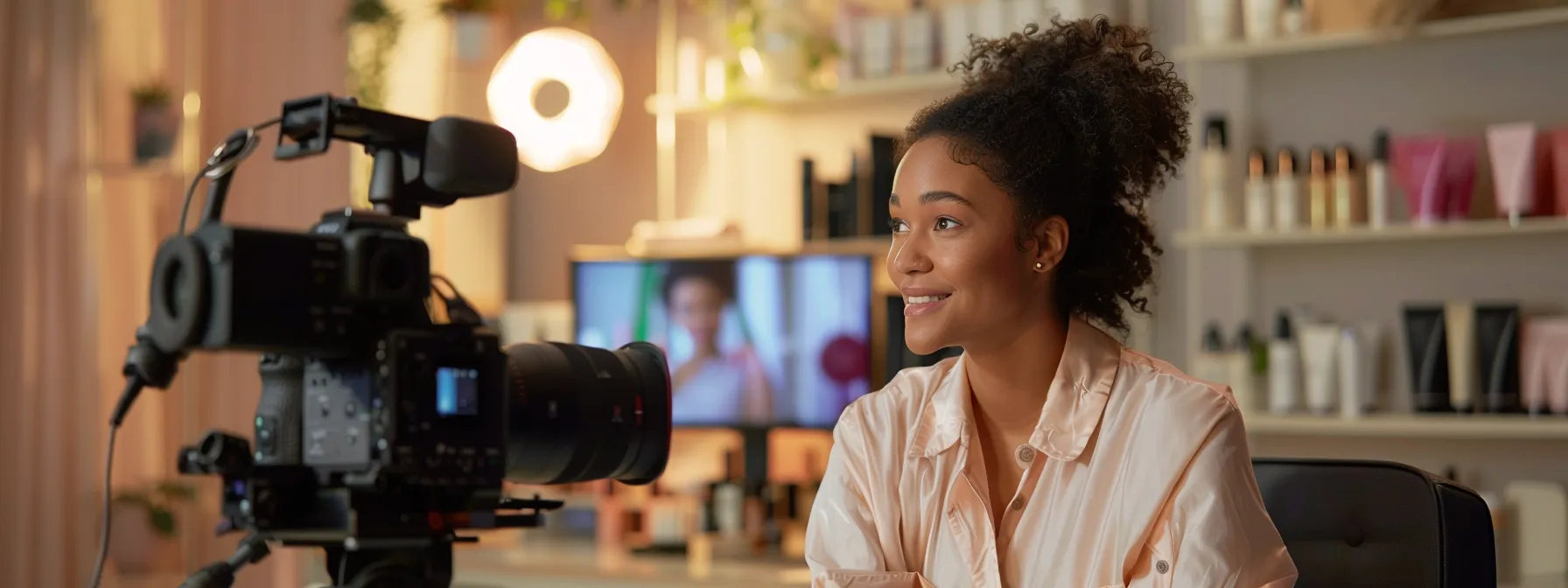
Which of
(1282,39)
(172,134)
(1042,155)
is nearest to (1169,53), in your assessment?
(1282,39)

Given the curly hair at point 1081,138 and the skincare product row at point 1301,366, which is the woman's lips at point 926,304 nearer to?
the curly hair at point 1081,138

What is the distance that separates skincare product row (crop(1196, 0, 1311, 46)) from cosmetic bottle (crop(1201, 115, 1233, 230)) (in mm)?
152

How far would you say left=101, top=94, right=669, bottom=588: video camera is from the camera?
1.00m

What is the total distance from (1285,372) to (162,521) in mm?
2270

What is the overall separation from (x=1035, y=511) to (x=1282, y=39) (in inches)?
58.2

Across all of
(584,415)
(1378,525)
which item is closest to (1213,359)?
(1378,525)

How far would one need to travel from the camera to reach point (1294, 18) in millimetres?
2486

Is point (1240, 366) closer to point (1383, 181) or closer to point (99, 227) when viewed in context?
point (1383, 181)

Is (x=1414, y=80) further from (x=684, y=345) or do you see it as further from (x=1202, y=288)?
(x=684, y=345)

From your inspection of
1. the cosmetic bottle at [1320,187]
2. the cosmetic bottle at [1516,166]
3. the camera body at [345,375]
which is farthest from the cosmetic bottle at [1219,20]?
the camera body at [345,375]

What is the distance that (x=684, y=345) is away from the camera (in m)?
2.97

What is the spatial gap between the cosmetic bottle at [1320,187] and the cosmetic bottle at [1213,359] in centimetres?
25

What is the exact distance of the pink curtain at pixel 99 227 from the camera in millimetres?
3084

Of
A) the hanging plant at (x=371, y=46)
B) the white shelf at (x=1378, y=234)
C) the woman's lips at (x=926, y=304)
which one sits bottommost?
the woman's lips at (x=926, y=304)
